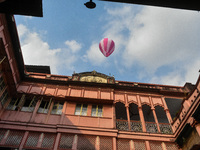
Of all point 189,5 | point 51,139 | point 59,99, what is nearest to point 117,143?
point 51,139

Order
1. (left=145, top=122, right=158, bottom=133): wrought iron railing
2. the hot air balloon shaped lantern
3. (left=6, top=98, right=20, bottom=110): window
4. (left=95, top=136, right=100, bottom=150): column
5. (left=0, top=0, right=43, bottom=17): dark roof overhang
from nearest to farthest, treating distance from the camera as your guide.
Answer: (left=0, top=0, right=43, bottom=17): dark roof overhang, (left=95, top=136, right=100, bottom=150): column, (left=145, top=122, right=158, bottom=133): wrought iron railing, (left=6, top=98, right=20, bottom=110): window, the hot air balloon shaped lantern

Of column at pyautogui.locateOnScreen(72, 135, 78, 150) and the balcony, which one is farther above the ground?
the balcony

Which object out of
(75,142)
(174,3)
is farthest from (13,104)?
(174,3)

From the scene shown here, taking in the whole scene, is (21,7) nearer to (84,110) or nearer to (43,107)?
(84,110)

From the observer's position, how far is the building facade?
10.1 meters

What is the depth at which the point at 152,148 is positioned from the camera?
10.6 meters

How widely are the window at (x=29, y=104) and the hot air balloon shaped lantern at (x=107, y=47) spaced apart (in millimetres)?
7067

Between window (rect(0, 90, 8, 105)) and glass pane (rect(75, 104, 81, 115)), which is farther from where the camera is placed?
glass pane (rect(75, 104, 81, 115))

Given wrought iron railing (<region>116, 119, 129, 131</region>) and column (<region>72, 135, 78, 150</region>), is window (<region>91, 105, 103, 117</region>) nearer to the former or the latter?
wrought iron railing (<region>116, 119, 129, 131</region>)

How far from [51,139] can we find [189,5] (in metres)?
10.3

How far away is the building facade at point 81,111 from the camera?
10148 millimetres

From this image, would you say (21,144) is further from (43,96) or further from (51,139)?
(43,96)

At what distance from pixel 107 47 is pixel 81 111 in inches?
239

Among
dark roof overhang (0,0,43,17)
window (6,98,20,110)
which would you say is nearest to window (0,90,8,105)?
window (6,98,20,110)
